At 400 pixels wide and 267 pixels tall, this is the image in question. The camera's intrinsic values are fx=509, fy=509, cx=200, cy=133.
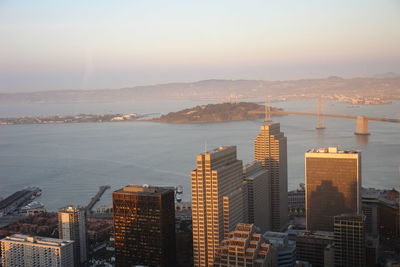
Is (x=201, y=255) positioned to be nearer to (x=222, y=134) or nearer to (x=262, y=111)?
(x=222, y=134)

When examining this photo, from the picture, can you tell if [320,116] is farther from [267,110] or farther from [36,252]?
[36,252]

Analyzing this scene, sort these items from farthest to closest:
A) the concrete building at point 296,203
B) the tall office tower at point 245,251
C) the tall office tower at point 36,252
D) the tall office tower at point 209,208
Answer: the concrete building at point 296,203
the tall office tower at point 36,252
the tall office tower at point 209,208
the tall office tower at point 245,251

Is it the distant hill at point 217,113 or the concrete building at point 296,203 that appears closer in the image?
the concrete building at point 296,203

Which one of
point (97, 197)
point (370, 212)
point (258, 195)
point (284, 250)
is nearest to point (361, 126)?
point (370, 212)

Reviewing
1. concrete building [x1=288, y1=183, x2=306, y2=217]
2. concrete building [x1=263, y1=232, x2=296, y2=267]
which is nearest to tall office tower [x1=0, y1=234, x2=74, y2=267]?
concrete building [x1=263, y1=232, x2=296, y2=267]

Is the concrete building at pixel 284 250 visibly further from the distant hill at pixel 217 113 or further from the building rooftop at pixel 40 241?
the distant hill at pixel 217 113

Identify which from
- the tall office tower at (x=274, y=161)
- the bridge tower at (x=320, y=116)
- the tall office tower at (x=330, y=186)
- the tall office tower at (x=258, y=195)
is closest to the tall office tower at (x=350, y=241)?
the tall office tower at (x=330, y=186)

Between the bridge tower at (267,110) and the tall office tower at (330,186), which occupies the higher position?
the bridge tower at (267,110)
